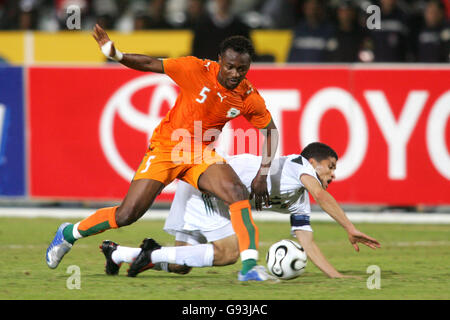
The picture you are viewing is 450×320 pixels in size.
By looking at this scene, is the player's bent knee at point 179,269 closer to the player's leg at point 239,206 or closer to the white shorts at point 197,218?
the white shorts at point 197,218

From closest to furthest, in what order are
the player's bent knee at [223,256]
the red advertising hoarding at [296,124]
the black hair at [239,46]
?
the black hair at [239,46]
the player's bent knee at [223,256]
the red advertising hoarding at [296,124]

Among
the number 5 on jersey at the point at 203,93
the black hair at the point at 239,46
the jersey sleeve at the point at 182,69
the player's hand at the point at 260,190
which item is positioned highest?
the black hair at the point at 239,46

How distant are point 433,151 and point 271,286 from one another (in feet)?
16.9

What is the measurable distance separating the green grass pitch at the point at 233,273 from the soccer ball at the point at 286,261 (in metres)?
0.09

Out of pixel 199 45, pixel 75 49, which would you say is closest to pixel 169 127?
pixel 199 45

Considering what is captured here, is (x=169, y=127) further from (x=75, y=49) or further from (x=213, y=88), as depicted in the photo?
(x=75, y=49)

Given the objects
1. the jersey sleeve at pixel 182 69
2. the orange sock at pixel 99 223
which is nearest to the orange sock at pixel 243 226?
the orange sock at pixel 99 223

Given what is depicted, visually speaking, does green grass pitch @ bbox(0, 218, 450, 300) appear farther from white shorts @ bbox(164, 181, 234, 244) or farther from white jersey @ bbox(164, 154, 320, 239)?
white jersey @ bbox(164, 154, 320, 239)

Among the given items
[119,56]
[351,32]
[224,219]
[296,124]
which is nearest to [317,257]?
[224,219]

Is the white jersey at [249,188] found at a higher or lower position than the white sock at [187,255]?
higher

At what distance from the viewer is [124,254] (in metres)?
7.72

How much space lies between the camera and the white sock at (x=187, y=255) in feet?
24.7

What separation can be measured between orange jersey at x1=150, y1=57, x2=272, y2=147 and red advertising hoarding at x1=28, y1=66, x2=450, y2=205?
390cm

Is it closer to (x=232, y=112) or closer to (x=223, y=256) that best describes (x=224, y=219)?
(x=223, y=256)
